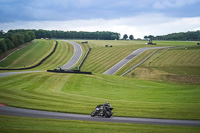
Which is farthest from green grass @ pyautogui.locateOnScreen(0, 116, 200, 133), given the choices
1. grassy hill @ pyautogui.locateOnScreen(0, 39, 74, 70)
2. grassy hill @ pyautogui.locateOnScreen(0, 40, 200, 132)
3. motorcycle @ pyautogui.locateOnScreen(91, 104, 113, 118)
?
grassy hill @ pyautogui.locateOnScreen(0, 39, 74, 70)

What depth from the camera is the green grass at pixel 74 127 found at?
18.3 meters

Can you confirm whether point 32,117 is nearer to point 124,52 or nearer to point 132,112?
point 132,112

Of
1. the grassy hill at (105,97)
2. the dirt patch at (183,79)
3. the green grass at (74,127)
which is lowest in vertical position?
the dirt patch at (183,79)

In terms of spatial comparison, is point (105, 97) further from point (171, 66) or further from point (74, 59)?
point (74, 59)

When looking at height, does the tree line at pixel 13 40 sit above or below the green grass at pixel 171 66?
above

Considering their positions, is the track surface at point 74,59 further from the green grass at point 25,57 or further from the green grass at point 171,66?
the green grass at point 171,66

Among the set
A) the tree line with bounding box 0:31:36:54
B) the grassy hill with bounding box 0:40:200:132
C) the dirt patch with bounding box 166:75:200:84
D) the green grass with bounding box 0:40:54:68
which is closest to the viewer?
the grassy hill with bounding box 0:40:200:132

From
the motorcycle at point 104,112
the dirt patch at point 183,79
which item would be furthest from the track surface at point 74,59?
the motorcycle at point 104,112

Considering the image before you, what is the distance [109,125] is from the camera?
65.9ft

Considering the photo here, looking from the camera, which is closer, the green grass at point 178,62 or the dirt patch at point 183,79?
the dirt patch at point 183,79

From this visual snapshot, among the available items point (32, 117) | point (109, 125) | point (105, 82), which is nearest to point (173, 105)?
point (109, 125)

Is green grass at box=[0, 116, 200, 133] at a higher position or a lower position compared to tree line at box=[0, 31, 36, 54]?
lower

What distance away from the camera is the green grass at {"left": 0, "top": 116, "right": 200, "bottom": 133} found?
18328 mm

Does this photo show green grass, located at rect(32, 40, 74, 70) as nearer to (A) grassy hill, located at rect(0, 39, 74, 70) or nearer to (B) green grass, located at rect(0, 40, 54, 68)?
(A) grassy hill, located at rect(0, 39, 74, 70)
